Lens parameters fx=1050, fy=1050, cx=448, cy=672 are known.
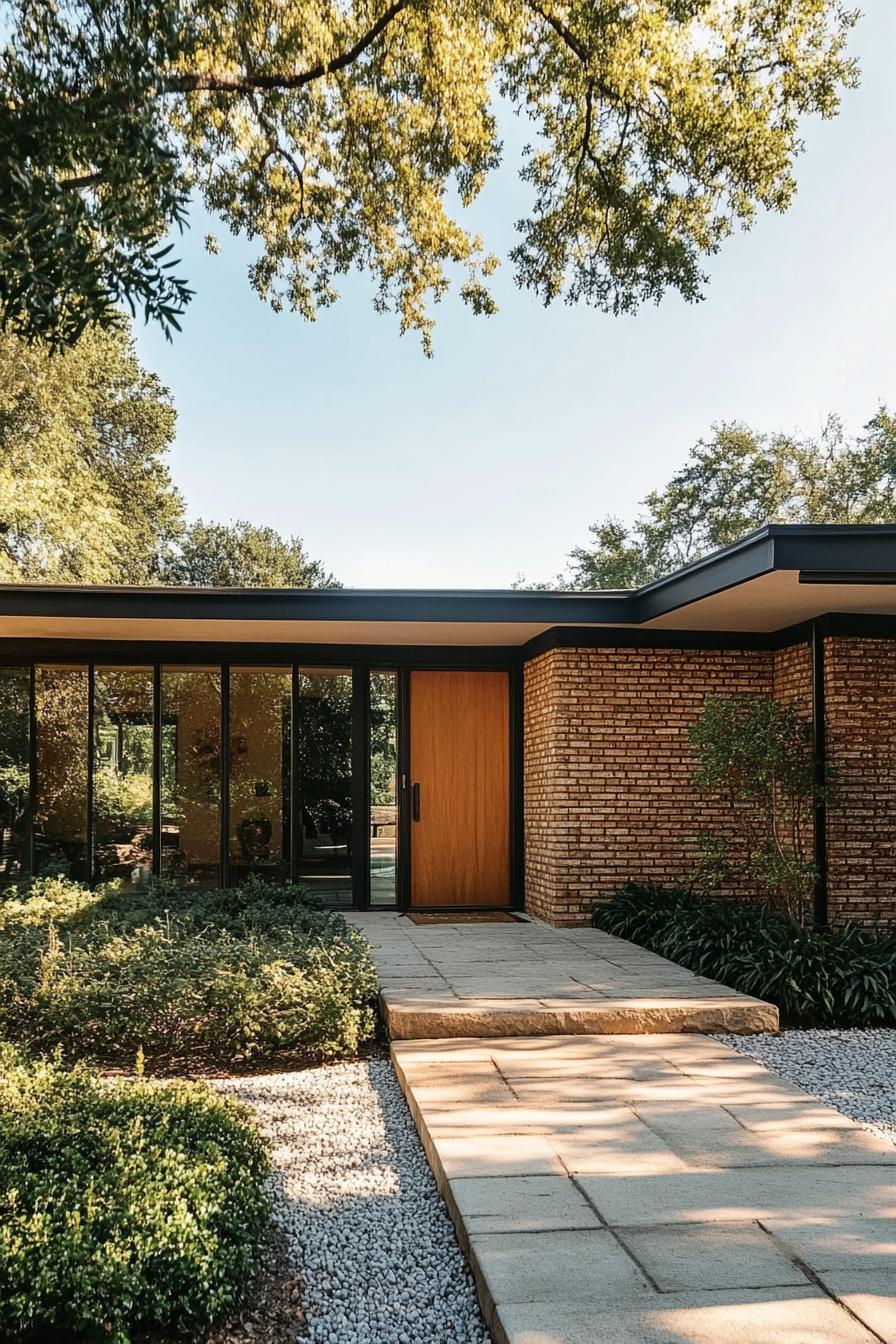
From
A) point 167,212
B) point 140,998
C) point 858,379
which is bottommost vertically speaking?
point 140,998

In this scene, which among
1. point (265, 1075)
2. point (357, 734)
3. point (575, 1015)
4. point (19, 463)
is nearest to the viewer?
point (265, 1075)

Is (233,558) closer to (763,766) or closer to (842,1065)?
(763,766)

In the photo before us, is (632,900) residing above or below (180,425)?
below

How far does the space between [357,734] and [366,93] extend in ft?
18.9

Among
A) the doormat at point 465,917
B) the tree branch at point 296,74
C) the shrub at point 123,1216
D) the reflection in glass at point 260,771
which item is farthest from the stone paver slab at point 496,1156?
the tree branch at point 296,74

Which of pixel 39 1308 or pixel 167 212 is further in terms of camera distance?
pixel 167 212

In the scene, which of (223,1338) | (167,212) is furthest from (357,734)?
(223,1338)

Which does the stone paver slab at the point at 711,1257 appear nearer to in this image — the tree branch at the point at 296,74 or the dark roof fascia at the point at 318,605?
the dark roof fascia at the point at 318,605

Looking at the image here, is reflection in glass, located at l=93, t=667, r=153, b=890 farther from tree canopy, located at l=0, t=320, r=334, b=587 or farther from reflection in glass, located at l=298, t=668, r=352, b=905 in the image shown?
tree canopy, located at l=0, t=320, r=334, b=587

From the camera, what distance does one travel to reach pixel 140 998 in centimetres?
522

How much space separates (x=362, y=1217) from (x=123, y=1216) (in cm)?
106

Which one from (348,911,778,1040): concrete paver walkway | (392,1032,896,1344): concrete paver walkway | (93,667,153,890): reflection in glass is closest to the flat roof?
(93,667,153,890): reflection in glass

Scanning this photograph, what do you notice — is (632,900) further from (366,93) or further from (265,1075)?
(366,93)

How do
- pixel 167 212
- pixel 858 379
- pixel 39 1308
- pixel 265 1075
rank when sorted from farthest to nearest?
pixel 858 379, pixel 265 1075, pixel 167 212, pixel 39 1308
